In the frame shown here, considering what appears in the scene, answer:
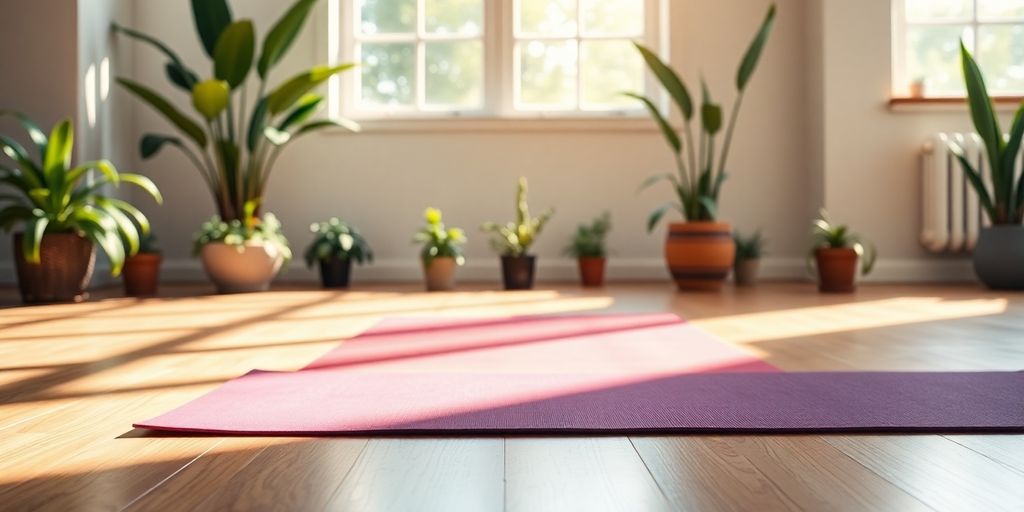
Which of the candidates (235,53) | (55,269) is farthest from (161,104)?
(55,269)

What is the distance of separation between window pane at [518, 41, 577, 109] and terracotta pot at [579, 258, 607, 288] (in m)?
0.89

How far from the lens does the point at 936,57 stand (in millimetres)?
4391

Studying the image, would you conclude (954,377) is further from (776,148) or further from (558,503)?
(776,148)

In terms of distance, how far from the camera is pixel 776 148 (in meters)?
4.48

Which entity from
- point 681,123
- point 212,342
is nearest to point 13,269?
point 212,342

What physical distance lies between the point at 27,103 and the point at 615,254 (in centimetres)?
276

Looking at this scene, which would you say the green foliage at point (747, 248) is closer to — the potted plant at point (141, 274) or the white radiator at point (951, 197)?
the white radiator at point (951, 197)

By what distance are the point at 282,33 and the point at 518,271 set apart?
145 cm

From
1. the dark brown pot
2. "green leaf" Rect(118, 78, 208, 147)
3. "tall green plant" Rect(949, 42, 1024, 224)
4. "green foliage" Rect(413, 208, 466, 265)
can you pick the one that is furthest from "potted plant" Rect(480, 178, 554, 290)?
"tall green plant" Rect(949, 42, 1024, 224)

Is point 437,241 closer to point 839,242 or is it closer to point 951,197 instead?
point 839,242

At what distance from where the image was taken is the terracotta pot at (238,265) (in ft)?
12.2

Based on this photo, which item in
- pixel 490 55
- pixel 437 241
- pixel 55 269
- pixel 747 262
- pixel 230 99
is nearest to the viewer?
pixel 55 269

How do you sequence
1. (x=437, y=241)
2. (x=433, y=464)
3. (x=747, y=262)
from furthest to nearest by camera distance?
(x=747, y=262)
(x=437, y=241)
(x=433, y=464)

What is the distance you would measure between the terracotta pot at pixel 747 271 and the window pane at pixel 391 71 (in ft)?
5.89
